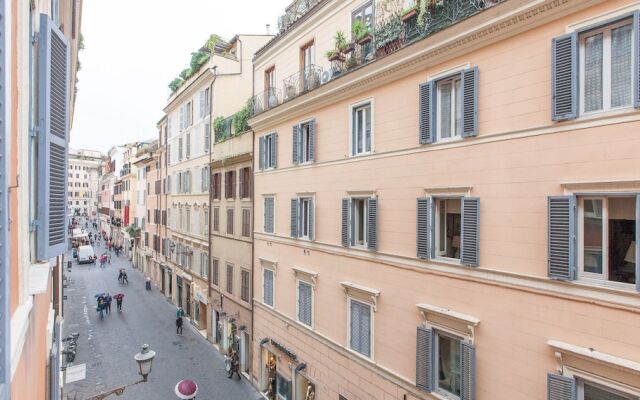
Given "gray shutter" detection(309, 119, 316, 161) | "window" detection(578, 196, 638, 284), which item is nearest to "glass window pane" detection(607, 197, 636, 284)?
"window" detection(578, 196, 638, 284)

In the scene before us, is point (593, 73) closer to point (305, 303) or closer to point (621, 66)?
point (621, 66)

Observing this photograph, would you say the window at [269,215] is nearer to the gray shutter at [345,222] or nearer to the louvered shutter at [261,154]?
the louvered shutter at [261,154]

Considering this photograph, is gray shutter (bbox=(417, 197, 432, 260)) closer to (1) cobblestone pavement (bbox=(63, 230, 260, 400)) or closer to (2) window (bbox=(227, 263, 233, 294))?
(1) cobblestone pavement (bbox=(63, 230, 260, 400))

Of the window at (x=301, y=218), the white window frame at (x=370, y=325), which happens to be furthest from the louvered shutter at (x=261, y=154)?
the white window frame at (x=370, y=325)

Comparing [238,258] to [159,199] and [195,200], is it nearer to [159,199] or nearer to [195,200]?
[195,200]

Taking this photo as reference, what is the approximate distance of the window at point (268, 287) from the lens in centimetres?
1814

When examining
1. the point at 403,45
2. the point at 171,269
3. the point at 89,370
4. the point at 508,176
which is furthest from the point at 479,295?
the point at 171,269

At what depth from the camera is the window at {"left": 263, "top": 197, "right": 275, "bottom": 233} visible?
59.5 feet

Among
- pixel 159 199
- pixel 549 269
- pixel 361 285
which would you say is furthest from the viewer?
pixel 159 199

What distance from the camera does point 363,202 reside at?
42.8ft

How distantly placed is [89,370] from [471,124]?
2295 centimetres

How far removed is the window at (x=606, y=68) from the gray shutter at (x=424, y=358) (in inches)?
254

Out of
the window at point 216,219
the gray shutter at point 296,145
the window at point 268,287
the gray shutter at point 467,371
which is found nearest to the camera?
the gray shutter at point 467,371

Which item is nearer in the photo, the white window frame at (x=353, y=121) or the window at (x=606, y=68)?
the window at (x=606, y=68)
